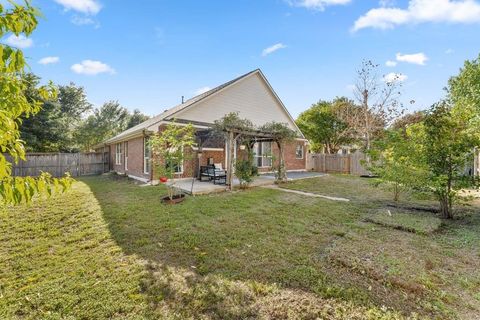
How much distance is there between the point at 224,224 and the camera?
584 cm

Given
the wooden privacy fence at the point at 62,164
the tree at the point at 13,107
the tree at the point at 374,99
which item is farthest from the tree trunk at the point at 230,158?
the tree at the point at 374,99

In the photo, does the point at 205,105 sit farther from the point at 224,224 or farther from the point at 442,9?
the point at 442,9

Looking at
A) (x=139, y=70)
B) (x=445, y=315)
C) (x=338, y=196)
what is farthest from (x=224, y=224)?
(x=139, y=70)

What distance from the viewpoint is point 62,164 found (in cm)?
1703

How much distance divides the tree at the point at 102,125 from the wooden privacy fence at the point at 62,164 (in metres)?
15.1

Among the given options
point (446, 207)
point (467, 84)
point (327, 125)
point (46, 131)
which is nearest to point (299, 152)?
point (327, 125)

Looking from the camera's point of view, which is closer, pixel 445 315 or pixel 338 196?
pixel 445 315

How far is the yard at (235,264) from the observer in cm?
283

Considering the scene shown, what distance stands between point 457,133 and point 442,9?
202 inches

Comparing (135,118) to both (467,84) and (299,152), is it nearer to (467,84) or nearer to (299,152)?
(299,152)

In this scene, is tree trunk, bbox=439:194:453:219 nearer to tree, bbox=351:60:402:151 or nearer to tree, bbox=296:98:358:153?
tree, bbox=351:60:402:151

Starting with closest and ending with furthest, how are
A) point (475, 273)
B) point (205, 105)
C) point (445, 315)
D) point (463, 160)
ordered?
point (445, 315), point (475, 273), point (463, 160), point (205, 105)

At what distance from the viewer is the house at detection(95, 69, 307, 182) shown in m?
12.9

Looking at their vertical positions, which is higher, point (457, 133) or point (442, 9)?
point (442, 9)
